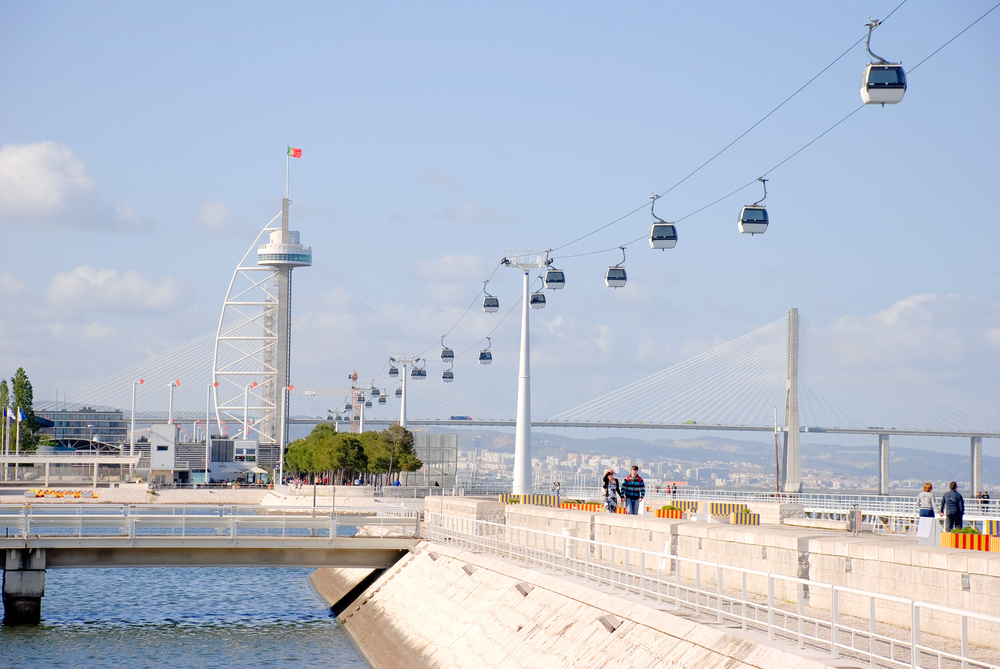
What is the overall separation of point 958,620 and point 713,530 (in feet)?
21.4

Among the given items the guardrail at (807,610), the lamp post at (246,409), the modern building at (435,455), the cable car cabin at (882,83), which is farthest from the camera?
the lamp post at (246,409)

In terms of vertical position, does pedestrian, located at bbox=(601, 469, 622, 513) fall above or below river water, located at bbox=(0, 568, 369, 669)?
above

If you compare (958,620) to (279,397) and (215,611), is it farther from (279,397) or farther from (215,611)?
(279,397)

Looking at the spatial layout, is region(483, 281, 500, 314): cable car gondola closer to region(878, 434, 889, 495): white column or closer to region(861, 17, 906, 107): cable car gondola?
region(861, 17, 906, 107): cable car gondola

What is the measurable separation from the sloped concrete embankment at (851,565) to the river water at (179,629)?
28.6 feet

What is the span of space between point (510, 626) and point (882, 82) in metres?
10.5

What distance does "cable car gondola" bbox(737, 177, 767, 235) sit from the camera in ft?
74.7

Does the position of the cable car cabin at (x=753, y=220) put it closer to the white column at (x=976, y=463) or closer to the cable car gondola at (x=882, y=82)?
the cable car gondola at (x=882, y=82)

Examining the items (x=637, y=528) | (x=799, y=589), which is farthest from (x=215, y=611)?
(x=799, y=589)

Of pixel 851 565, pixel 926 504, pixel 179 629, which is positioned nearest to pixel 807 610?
pixel 851 565

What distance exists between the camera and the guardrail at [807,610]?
11026 mm

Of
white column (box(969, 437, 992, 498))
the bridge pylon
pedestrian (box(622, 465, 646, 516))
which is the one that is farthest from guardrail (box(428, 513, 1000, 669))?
white column (box(969, 437, 992, 498))

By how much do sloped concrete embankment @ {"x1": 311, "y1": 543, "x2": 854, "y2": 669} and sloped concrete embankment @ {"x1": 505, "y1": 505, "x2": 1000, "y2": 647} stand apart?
1.92 m

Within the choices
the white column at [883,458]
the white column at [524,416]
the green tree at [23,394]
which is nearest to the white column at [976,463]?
the white column at [883,458]
